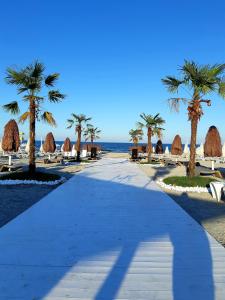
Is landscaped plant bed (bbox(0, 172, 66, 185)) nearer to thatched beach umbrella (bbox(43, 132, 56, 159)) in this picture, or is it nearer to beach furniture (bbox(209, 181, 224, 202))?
beach furniture (bbox(209, 181, 224, 202))

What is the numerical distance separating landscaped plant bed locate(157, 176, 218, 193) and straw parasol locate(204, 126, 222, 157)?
8891mm

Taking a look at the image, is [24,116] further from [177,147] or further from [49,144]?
[177,147]

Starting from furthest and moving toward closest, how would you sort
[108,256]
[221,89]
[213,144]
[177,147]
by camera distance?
[177,147], [213,144], [221,89], [108,256]

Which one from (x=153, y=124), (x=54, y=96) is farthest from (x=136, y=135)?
(x=54, y=96)

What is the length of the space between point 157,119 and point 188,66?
65.1ft

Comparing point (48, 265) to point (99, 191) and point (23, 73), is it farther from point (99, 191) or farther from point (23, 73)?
point (23, 73)

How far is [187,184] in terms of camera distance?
13.4 meters

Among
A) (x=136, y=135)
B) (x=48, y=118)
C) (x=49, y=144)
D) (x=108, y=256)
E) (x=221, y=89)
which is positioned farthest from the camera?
(x=136, y=135)

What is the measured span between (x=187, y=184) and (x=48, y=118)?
7133 mm

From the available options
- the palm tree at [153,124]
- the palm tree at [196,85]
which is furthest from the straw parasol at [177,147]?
the palm tree at [196,85]

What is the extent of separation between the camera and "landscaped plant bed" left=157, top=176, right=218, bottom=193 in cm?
1297

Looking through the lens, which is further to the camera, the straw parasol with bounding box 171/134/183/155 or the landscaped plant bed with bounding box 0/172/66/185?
the straw parasol with bounding box 171/134/183/155

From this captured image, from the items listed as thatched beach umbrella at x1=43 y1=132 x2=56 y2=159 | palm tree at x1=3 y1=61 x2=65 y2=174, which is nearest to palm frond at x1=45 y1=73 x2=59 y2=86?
palm tree at x1=3 y1=61 x2=65 y2=174

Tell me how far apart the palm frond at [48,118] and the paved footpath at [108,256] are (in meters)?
7.35
